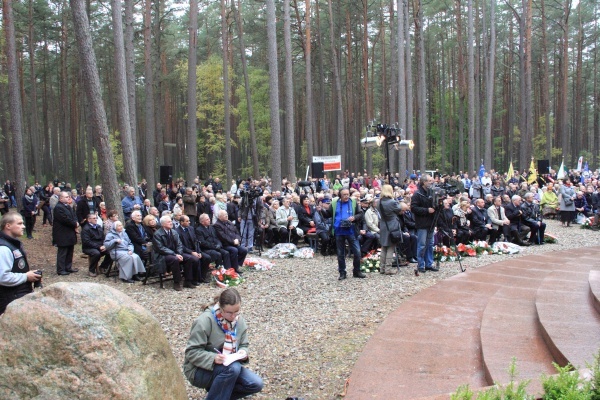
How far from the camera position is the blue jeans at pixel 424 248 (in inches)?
372

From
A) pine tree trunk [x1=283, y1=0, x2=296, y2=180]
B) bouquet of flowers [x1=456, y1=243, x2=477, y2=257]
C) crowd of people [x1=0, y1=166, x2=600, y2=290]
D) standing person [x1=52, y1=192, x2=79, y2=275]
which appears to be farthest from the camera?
pine tree trunk [x1=283, y1=0, x2=296, y2=180]

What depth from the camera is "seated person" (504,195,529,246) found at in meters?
12.9

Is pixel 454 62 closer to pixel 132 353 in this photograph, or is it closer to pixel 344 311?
pixel 344 311

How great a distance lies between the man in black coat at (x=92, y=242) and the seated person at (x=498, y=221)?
29.8 ft

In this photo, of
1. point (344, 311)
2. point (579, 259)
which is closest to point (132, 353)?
point (344, 311)

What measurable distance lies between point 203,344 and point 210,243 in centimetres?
584

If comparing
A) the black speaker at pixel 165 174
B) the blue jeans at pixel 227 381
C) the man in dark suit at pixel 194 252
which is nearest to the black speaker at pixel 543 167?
the black speaker at pixel 165 174

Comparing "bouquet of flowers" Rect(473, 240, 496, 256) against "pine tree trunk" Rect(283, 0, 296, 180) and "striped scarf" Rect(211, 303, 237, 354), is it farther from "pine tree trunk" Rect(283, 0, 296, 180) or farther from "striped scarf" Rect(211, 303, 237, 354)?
"pine tree trunk" Rect(283, 0, 296, 180)

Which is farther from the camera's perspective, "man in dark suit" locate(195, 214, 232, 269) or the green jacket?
"man in dark suit" locate(195, 214, 232, 269)

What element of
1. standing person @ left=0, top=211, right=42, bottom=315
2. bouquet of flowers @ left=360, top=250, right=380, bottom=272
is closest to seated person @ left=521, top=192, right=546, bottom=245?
bouquet of flowers @ left=360, top=250, right=380, bottom=272

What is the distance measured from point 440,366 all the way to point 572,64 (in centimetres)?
4679

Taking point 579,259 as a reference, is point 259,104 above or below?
above

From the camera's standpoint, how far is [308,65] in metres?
25.3

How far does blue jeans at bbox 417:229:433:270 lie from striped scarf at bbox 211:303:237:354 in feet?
20.1
